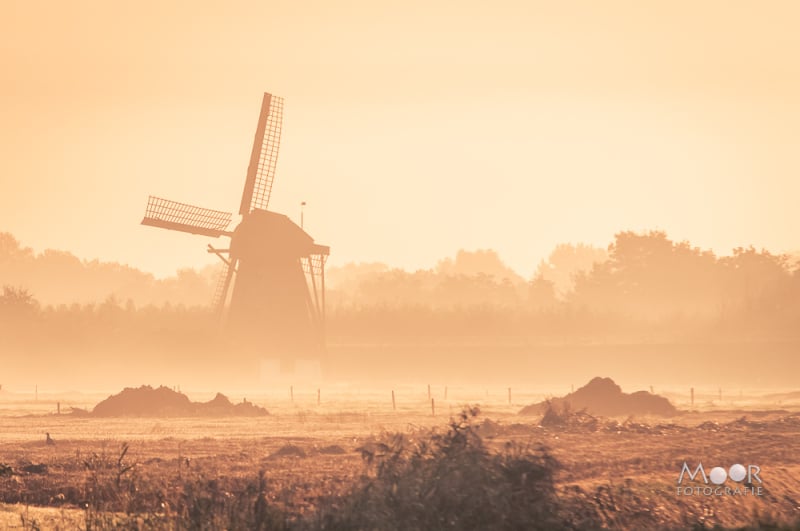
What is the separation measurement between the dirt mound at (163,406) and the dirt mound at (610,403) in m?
14.5

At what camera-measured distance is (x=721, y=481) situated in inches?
1550

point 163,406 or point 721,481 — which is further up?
point 163,406

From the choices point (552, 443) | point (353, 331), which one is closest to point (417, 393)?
point (353, 331)

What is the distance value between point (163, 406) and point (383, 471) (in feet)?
157

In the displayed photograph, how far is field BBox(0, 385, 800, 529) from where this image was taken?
94.7ft

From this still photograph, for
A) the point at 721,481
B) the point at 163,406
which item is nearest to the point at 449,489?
A: the point at 721,481

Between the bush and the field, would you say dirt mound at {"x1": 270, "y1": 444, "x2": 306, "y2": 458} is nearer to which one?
the field

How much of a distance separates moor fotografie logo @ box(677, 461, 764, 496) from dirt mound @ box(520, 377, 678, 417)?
2950 centimetres

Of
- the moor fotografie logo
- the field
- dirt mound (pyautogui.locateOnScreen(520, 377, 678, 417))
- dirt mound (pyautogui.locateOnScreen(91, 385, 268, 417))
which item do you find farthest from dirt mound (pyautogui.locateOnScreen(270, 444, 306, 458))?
dirt mound (pyautogui.locateOnScreen(520, 377, 678, 417))

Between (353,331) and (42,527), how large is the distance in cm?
9034

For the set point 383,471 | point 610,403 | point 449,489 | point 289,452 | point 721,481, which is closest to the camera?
point 449,489

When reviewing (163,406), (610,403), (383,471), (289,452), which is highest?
(163,406)

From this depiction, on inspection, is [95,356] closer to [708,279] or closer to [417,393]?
[417,393]

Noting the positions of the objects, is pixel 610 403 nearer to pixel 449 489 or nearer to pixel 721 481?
pixel 721 481
